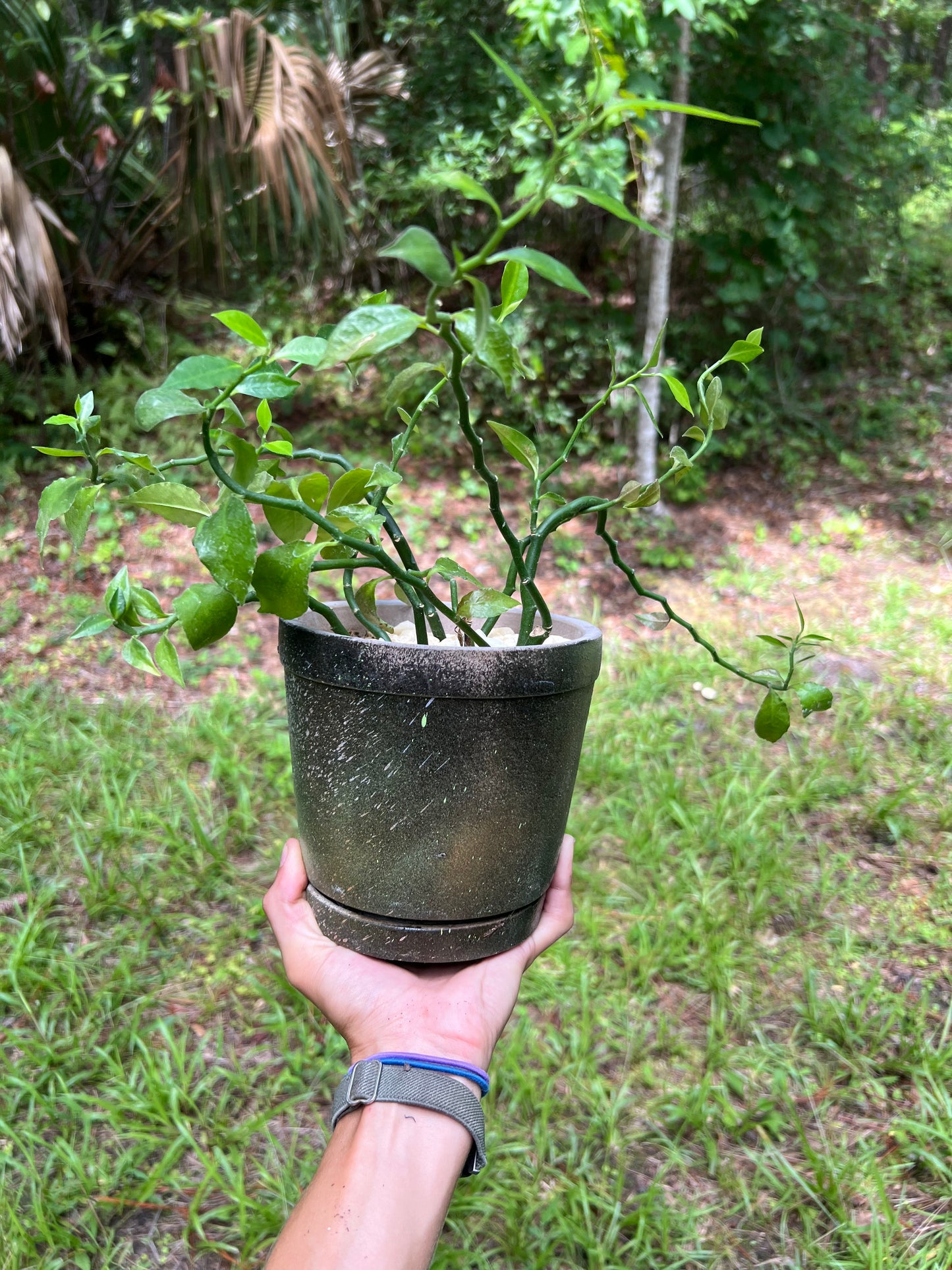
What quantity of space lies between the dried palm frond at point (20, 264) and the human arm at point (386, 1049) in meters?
2.42

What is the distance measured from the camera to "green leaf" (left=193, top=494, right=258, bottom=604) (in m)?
0.52

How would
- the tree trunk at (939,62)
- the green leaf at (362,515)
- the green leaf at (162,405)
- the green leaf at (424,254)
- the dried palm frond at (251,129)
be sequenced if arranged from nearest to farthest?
the green leaf at (424,254)
the green leaf at (162,405)
the green leaf at (362,515)
the dried palm frond at (251,129)
the tree trunk at (939,62)

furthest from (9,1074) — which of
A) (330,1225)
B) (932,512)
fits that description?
(932,512)

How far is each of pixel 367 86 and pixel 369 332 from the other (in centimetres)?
389

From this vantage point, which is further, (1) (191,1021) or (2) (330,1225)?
(1) (191,1021)

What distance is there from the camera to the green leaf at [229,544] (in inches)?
20.5

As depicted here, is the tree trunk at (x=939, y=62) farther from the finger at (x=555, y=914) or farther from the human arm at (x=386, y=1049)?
the human arm at (x=386, y=1049)

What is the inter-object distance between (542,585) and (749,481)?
1.38 m

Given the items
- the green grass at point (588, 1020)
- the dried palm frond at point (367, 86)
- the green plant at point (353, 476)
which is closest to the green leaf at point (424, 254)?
the green plant at point (353, 476)

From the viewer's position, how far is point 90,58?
3086 millimetres

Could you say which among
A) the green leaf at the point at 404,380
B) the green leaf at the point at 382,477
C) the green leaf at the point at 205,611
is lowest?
the green leaf at the point at 205,611

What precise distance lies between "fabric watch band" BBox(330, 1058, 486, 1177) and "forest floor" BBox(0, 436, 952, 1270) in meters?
0.63

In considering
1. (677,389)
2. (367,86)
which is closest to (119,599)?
(677,389)

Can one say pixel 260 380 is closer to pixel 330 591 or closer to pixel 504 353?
pixel 504 353
